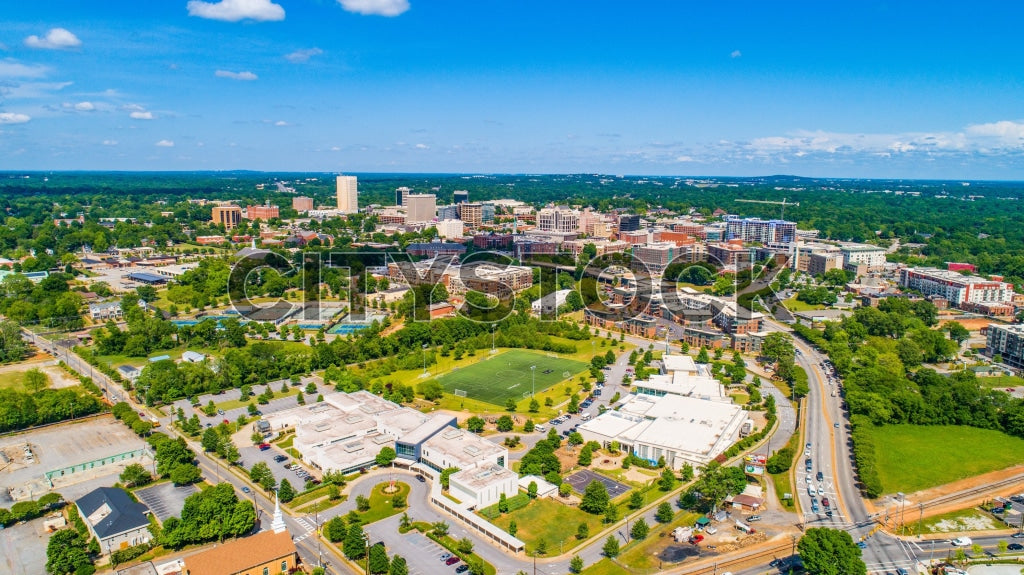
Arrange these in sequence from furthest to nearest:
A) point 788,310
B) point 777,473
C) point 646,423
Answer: point 788,310, point 646,423, point 777,473

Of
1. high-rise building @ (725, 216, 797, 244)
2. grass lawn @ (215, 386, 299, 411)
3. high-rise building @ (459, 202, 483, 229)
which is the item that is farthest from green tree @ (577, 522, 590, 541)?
high-rise building @ (459, 202, 483, 229)

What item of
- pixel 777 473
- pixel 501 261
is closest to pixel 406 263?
pixel 501 261

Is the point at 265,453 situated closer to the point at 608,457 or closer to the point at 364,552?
the point at 364,552

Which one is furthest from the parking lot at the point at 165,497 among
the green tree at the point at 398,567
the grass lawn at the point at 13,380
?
the grass lawn at the point at 13,380

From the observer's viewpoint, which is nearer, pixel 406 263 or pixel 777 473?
pixel 777 473

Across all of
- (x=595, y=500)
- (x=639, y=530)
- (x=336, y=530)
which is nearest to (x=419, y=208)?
(x=595, y=500)

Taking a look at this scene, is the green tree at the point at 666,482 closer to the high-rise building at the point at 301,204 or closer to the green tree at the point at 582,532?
the green tree at the point at 582,532

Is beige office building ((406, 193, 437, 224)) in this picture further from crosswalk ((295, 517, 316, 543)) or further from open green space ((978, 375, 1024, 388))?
crosswalk ((295, 517, 316, 543))
